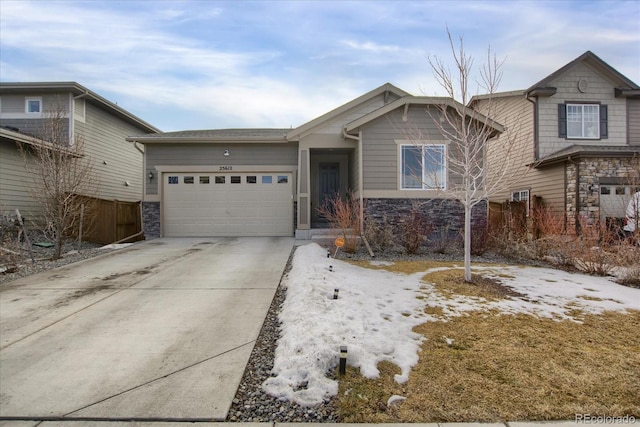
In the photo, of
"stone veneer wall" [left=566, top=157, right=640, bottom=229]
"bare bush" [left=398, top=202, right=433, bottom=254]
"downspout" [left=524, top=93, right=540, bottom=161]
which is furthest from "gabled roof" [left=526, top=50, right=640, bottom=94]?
"bare bush" [left=398, top=202, right=433, bottom=254]

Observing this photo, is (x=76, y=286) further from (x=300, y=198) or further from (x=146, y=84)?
(x=146, y=84)

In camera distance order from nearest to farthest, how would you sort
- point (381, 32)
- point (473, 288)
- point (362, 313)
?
1. point (362, 313)
2. point (473, 288)
3. point (381, 32)

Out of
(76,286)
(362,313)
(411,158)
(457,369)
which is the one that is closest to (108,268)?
(76,286)

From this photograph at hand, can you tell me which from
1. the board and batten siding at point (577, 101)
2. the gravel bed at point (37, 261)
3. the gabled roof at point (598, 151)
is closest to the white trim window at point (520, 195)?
the board and batten siding at point (577, 101)

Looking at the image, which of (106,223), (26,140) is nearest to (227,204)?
(106,223)

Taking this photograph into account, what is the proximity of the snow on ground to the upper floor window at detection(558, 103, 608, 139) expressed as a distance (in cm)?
905

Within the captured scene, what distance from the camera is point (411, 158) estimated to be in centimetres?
1112

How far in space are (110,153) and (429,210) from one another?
14.1 meters

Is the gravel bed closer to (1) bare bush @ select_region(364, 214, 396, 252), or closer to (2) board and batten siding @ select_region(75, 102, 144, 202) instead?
(2) board and batten siding @ select_region(75, 102, 144, 202)

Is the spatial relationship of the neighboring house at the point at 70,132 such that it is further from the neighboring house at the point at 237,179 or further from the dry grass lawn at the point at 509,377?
the dry grass lawn at the point at 509,377

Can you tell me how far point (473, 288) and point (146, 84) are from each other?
15815mm

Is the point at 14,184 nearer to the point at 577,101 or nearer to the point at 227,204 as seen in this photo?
the point at 227,204

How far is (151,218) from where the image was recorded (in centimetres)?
1284

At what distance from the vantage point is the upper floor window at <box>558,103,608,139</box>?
45.6 feet
